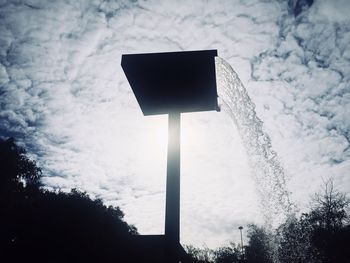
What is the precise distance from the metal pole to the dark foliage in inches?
700

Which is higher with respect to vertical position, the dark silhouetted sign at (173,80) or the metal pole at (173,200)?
the dark silhouetted sign at (173,80)

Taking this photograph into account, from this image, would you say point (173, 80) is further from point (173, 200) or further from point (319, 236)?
point (319, 236)

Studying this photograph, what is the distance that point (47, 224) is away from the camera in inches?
1017

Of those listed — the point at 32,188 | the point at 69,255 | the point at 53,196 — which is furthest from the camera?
the point at 32,188

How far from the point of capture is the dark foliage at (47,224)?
23.5 metres

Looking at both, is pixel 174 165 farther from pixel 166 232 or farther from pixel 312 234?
pixel 312 234

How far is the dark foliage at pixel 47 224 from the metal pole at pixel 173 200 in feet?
58.3

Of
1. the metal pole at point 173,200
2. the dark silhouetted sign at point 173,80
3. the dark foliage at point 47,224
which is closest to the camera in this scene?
the metal pole at point 173,200

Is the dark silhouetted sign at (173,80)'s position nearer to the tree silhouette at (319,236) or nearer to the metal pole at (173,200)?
the metal pole at (173,200)

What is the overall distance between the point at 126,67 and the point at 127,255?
20.4m

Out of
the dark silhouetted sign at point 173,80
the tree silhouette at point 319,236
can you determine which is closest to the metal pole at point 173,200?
the dark silhouetted sign at point 173,80

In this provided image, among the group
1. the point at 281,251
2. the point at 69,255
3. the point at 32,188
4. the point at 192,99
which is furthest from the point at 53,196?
the point at 281,251

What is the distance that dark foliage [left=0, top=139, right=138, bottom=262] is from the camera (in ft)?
77.1

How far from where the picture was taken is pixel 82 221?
2791cm
